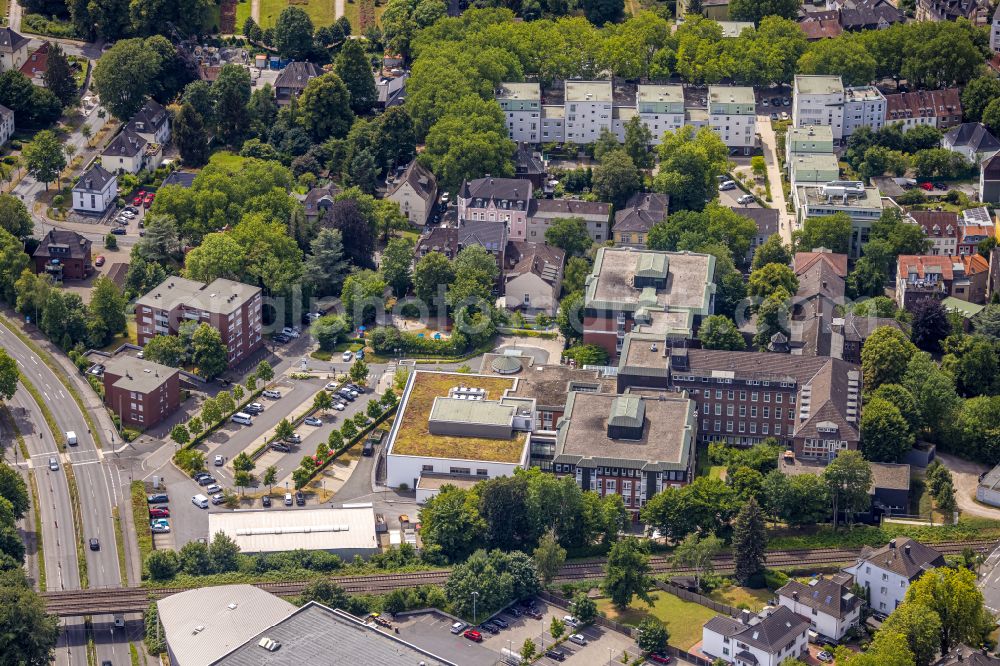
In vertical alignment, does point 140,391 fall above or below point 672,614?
above

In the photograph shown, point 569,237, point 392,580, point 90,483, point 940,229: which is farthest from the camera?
point 569,237

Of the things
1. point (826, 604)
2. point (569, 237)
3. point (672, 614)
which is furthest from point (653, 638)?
point (569, 237)

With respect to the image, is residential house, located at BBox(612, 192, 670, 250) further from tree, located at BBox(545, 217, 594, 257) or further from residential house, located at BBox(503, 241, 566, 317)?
residential house, located at BBox(503, 241, 566, 317)

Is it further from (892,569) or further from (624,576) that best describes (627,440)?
(892,569)

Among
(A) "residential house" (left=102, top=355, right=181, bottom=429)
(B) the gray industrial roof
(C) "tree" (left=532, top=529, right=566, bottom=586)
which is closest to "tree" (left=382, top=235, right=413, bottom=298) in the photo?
(A) "residential house" (left=102, top=355, right=181, bottom=429)

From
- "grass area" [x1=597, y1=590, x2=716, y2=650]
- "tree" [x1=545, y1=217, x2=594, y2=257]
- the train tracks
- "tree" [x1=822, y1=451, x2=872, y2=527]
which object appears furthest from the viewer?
"tree" [x1=545, y1=217, x2=594, y2=257]

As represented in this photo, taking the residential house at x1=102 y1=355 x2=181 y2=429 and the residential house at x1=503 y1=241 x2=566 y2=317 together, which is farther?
the residential house at x1=503 y1=241 x2=566 y2=317

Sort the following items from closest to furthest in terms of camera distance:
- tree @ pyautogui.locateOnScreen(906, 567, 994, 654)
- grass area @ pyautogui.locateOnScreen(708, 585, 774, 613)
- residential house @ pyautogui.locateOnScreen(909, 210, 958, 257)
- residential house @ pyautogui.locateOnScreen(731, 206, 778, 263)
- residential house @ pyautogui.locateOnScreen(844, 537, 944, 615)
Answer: tree @ pyautogui.locateOnScreen(906, 567, 994, 654) < residential house @ pyautogui.locateOnScreen(844, 537, 944, 615) < grass area @ pyautogui.locateOnScreen(708, 585, 774, 613) < residential house @ pyautogui.locateOnScreen(909, 210, 958, 257) < residential house @ pyautogui.locateOnScreen(731, 206, 778, 263)
